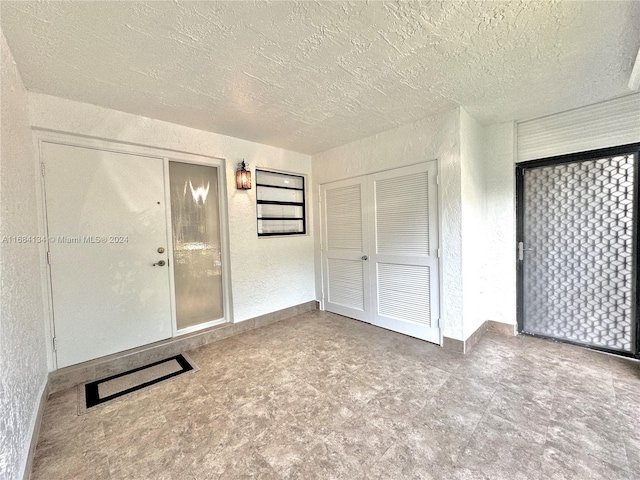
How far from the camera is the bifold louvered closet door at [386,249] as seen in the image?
9.61 feet

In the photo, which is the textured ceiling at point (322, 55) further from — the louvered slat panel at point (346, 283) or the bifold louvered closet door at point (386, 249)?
the louvered slat panel at point (346, 283)

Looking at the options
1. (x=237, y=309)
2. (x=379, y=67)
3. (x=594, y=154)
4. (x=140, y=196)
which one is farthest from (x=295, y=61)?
(x=594, y=154)

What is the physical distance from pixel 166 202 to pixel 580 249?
14.1 feet

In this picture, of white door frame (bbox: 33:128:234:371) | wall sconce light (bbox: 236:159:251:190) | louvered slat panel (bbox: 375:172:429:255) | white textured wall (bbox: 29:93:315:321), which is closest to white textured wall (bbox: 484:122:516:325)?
louvered slat panel (bbox: 375:172:429:255)

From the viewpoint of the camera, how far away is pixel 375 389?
212 cm

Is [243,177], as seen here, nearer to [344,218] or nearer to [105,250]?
[344,218]

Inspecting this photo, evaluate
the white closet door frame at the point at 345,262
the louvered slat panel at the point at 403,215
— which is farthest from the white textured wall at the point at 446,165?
the white closet door frame at the point at 345,262

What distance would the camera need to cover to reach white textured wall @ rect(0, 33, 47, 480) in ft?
4.26

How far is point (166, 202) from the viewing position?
112 inches

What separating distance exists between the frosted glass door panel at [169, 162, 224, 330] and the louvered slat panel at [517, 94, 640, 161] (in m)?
3.60

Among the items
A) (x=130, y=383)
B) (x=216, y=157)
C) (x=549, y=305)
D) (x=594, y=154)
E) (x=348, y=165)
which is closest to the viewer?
(x=130, y=383)

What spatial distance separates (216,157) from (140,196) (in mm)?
918

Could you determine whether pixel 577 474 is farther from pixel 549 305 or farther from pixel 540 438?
pixel 549 305

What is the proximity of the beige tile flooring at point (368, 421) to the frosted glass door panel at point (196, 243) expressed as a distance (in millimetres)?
652
